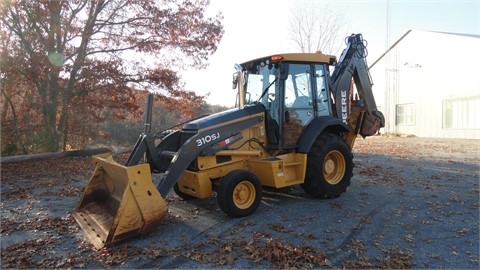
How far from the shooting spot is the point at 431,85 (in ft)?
72.5

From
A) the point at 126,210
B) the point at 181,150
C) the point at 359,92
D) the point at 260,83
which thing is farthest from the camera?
the point at 359,92

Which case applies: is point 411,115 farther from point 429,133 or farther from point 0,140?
point 0,140

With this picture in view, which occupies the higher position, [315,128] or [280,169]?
[315,128]

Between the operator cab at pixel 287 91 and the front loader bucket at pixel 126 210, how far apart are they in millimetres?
2500

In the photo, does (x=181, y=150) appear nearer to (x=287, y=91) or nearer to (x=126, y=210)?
(x=126, y=210)

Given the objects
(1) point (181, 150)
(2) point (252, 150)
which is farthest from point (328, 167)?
(1) point (181, 150)

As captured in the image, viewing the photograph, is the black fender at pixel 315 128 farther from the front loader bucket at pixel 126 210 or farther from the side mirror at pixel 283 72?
the front loader bucket at pixel 126 210

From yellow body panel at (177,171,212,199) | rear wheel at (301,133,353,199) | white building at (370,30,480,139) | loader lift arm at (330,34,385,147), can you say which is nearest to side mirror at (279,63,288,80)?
rear wheel at (301,133,353,199)

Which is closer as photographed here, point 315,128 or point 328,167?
point 315,128

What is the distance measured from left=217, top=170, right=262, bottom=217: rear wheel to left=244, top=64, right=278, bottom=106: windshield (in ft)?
5.20

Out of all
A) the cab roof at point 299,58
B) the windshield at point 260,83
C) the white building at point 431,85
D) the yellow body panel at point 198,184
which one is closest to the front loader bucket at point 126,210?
the yellow body panel at point 198,184

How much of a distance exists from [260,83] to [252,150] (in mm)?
1248

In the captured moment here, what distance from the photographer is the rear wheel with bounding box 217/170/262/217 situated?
18.1ft

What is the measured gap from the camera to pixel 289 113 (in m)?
6.56
